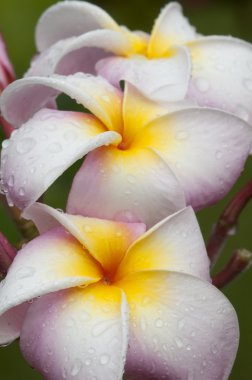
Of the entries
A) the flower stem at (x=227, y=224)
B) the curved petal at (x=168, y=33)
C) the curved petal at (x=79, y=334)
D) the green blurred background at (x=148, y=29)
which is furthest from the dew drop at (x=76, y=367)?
the green blurred background at (x=148, y=29)

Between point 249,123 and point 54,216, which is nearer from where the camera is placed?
point 54,216

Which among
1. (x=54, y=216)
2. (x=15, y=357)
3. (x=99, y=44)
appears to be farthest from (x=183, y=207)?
(x=15, y=357)

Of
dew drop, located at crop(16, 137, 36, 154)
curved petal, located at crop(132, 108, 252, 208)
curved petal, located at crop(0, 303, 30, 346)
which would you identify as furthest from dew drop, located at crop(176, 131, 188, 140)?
curved petal, located at crop(0, 303, 30, 346)

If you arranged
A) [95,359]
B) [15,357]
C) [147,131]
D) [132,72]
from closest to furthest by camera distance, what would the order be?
[95,359], [147,131], [132,72], [15,357]

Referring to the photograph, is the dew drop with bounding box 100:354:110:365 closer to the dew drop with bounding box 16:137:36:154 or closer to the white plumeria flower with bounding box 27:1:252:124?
the dew drop with bounding box 16:137:36:154

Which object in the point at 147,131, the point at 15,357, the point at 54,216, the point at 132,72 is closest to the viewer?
the point at 54,216

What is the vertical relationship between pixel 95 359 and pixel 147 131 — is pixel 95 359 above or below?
below

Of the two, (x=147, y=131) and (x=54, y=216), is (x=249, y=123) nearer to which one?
(x=147, y=131)
